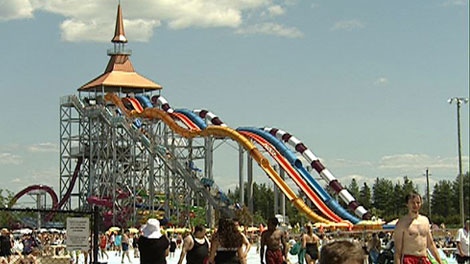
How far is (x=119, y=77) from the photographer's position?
227ft

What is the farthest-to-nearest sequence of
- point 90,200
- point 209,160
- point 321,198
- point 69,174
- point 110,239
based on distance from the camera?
point 69,174 → point 90,200 → point 209,160 → point 321,198 → point 110,239

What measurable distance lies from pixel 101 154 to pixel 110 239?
68.7ft

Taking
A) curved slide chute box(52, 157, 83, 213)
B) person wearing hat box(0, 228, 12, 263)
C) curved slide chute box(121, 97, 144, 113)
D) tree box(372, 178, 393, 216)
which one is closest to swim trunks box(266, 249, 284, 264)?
person wearing hat box(0, 228, 12, 263)

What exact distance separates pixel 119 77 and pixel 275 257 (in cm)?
5666

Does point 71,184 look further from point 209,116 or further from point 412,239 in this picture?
point 412,239

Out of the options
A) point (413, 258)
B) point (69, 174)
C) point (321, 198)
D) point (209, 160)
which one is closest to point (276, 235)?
point (413, 258)

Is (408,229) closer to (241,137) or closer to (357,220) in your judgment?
(357,220)

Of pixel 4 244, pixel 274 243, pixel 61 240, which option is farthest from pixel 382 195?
pixel 274 243

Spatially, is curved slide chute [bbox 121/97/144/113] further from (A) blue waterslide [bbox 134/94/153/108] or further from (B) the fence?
(B) the fence

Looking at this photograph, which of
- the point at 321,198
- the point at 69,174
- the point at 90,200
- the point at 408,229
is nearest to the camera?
the point at 408,229

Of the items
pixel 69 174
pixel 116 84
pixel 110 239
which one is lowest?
pixel 110 239

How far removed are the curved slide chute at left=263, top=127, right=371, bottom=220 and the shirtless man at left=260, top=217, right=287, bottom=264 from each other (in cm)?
3567

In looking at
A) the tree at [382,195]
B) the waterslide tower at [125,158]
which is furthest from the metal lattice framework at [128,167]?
the tree at [382,195]

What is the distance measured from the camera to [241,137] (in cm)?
5369
